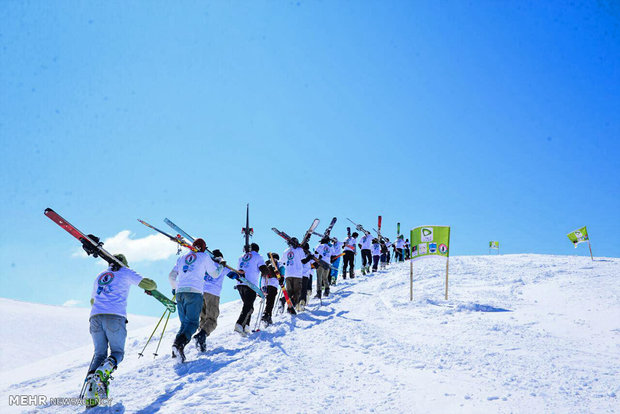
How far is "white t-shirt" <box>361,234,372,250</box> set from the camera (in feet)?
71.0

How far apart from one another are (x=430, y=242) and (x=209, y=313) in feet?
25.3

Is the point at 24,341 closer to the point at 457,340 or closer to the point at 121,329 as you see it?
the point at 121,329

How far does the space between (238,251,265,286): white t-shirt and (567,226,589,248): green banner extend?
19.9 meters

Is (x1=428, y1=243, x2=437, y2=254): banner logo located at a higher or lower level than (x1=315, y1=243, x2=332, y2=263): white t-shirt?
higher

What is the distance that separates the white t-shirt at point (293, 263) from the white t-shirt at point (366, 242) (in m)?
10.4

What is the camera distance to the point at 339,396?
540 cm

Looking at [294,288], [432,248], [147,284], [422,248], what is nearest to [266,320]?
[294,288]

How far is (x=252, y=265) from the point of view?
973cm

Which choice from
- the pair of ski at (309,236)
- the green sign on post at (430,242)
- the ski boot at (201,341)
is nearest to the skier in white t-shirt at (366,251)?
the pair of ski at (309,236)

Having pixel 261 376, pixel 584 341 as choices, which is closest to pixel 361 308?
pixel 584 341

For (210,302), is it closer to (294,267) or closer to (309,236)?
(294,267)

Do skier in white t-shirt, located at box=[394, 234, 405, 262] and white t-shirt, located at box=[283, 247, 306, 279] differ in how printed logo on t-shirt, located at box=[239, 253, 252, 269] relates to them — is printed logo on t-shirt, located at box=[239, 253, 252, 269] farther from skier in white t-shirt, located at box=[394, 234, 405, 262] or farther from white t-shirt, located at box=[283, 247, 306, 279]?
skier in white t-shirt, located at box=[394, 234, 405, 262]

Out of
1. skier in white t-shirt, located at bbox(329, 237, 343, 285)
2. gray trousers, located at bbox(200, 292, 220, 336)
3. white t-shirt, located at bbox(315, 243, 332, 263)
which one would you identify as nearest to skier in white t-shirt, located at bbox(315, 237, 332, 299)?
white t-shirt, located at bbox(315, 243, 332, 263)

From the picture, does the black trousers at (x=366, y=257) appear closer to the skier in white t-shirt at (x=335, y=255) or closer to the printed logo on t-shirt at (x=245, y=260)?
the skier in white t-shirt at (x=335, y=255)
